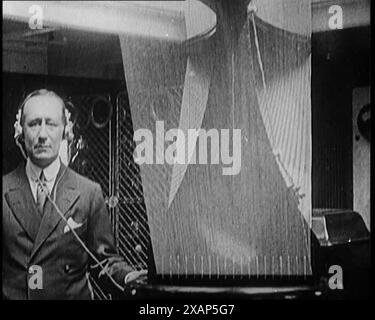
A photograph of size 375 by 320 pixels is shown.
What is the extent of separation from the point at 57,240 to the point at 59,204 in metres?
0.09

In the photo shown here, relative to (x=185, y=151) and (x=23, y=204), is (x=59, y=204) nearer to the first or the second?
(x=23, y=204)

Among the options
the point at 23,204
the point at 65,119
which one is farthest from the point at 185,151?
the point at 23,204

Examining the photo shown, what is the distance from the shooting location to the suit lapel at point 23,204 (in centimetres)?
226

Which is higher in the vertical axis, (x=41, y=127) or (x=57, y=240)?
(x=41, y=127)

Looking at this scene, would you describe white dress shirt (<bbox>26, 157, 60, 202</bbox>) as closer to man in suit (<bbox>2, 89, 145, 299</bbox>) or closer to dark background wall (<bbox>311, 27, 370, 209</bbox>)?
man in suit (<bbox>2, 89, 145, 299</bbox>)

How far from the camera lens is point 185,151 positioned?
2.27 m

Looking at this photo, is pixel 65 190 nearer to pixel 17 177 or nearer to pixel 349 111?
pixel 17 177

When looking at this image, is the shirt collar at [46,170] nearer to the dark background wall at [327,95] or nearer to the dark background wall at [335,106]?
the dark background wall at [327,95]

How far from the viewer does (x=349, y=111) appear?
226 centimetres

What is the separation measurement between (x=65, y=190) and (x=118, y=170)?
0.49 feet

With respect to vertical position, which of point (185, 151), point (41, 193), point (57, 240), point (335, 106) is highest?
point (335, 106)

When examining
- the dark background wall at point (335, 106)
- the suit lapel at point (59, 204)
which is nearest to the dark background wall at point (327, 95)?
the dark background wall at point (335, 106)

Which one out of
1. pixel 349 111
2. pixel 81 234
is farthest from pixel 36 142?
pixel 349 111

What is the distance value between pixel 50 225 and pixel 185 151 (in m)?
0.40
